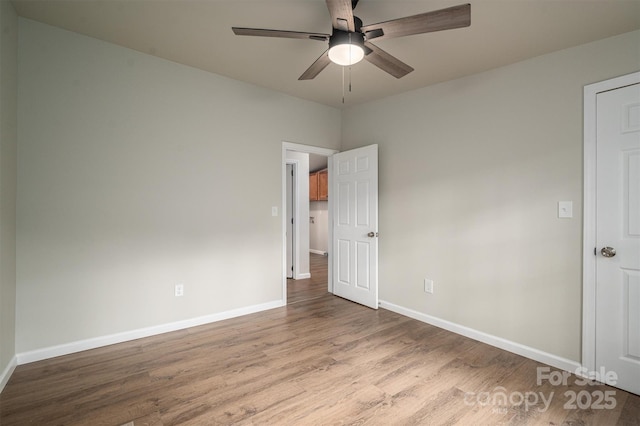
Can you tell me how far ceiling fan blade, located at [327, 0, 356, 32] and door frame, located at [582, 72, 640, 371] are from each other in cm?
199

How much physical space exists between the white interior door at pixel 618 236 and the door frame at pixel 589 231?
0.03 m

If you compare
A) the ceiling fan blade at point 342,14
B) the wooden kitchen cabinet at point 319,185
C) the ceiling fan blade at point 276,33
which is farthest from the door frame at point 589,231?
the wooden kitchen cabinet at point 319,185

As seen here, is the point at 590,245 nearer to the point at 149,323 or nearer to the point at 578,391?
the point at 578,391

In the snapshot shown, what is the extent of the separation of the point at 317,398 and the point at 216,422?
0.64m

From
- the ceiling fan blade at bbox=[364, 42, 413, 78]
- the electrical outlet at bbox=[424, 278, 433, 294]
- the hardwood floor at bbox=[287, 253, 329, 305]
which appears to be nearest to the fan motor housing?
the ceiling fan blade at bbox=[364, 42, 413, 78]

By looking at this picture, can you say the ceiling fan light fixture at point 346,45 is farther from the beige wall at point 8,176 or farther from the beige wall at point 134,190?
the beige wall at point 8,176

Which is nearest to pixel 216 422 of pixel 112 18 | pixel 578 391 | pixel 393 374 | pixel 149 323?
pixel 393 374

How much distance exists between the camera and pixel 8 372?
220 centimetres

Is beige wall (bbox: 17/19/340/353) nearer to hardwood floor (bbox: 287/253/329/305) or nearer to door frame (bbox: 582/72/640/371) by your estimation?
hardwood floor (bbox: 287/253/329/305)

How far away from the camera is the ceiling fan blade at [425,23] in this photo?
1.57m

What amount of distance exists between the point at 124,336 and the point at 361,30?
10.5 ft

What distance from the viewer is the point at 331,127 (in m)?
4.36

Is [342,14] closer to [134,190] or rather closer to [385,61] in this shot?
[385,61]

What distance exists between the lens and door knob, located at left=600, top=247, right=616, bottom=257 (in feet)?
7.36
